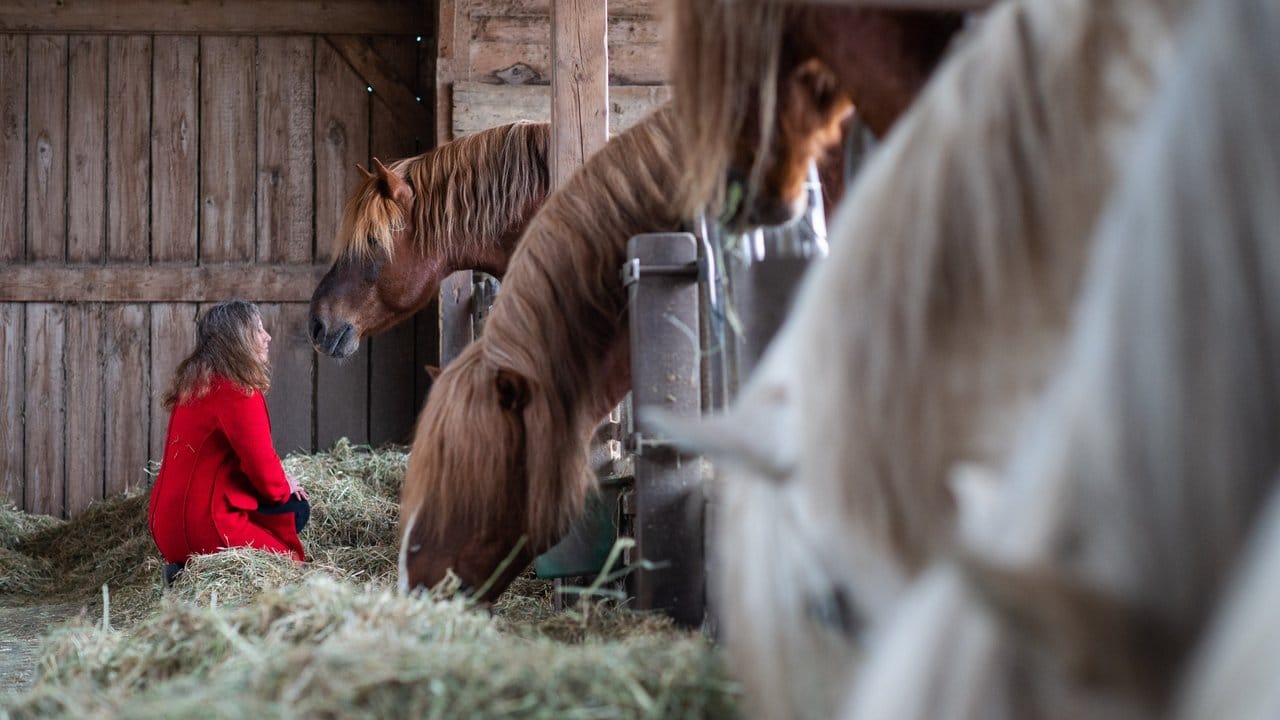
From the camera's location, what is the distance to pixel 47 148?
6.55 meters

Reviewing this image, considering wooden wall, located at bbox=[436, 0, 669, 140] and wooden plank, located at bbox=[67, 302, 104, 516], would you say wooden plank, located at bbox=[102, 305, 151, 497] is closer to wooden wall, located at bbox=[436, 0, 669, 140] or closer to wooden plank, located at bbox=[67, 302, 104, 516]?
wooden plank, located at bbox=[67, 302, 104, 516]

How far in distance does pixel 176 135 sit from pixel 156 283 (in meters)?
0.96

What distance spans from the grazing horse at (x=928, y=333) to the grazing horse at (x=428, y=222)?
119 inches

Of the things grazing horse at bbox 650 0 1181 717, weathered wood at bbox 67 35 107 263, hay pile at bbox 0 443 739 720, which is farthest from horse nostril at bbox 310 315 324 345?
grazing horse at bbox 650 0 1181 717

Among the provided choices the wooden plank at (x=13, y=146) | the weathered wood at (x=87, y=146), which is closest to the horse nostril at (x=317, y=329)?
the weathered wood at (x=87, y=146)

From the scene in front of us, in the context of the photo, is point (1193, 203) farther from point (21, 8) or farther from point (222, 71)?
point (21, 8)

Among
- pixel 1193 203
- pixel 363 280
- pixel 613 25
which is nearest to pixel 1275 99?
pixel 1193 203

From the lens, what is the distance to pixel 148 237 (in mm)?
6535

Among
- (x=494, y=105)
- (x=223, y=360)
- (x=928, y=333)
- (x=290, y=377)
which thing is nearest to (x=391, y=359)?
(x=290, y=377)

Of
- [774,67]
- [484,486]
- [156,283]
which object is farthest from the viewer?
[156,283]

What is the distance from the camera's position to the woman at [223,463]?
151 inches

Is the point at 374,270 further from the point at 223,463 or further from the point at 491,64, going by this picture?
the point at 491,64

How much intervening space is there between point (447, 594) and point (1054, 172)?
1.52 metres

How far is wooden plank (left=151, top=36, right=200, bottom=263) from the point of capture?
6.55 m
